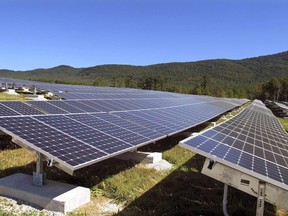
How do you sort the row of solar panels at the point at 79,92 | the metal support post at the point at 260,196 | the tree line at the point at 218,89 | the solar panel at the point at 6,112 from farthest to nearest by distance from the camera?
the tree line at the point at 218,89
the row of solar panels at the point at 79,92
the solar panel at the point at 6,112
the metal support post at the point at 260,196

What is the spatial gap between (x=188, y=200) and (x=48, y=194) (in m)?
4.13

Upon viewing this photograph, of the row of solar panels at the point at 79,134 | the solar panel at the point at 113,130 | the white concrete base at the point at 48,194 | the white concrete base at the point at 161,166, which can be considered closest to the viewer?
the row of solar panels at the point at 79,134

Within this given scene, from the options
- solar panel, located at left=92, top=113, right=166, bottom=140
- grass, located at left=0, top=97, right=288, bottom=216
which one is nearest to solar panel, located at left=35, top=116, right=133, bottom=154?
grass, located at left=0, top=97, right=288, bottom=216

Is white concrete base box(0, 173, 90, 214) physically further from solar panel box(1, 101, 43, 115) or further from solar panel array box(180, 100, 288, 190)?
solar panel array box(180, 100, 288, 190)

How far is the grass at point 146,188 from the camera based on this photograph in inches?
376

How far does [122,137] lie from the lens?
11516 millimetres

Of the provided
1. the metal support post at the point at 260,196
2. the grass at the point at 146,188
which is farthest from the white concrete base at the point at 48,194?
the metal support post at the point at 260,196

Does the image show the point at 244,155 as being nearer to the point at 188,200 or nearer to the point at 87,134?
the point at 188,200

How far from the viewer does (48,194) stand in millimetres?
9109

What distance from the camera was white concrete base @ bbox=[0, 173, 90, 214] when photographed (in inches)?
345

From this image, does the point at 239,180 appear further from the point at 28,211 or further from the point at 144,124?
the point at 144,124

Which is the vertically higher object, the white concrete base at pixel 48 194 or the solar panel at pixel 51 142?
the solar panel at pixel 51 142

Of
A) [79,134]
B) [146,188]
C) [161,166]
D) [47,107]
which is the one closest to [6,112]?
[79,134]

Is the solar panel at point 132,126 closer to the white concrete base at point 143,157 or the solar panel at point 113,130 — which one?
the solar panel at point 113,130
